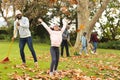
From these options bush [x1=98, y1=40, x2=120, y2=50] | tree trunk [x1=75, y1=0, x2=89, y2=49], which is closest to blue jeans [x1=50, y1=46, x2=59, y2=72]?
tree trunk [x1=75, y1=0, x2=89, y2=49]

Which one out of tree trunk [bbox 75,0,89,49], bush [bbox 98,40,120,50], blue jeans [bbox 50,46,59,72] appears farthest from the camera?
bush [bbox 98,40,120,50]

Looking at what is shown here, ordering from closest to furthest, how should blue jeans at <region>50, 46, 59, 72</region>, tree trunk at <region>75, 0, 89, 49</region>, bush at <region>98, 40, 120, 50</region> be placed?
blue jeans at <region>50, 46, 59, 72</region>, tree trunk at <region>75, 0, 89, 49</region>, bush at <region>98, 40, 120, 50</region>

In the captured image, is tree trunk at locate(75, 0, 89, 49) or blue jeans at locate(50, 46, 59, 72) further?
tree trunk at locate(75, 0, 89, 49)

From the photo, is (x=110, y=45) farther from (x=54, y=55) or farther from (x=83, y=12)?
(x=54, y=55)

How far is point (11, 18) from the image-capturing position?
172ft

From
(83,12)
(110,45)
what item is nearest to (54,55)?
(83,12)

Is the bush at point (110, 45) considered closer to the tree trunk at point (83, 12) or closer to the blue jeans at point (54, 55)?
the tree trunk at point (83, 12)

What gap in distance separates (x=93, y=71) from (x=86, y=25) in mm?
15539

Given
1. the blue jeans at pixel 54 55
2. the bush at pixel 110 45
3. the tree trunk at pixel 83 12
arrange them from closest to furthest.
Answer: the blue jeans at pixel 54 55, the tree trunk at pixel 83 12, the bush at pixel 110 45

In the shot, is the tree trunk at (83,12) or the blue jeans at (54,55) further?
the tree trunk at (83,12)

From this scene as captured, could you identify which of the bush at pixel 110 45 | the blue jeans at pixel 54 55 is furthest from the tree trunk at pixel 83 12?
the blue jeans at pixel 54 55

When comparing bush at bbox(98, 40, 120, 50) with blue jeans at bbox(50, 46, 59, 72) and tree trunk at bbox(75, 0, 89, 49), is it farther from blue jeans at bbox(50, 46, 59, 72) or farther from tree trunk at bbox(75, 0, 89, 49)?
blue jeans at bbox(50, 46, 59, 72)

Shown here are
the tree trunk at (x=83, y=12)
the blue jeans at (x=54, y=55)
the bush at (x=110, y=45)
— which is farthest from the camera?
the bush at (x=110, y=45)

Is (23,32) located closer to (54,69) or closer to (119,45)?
(54,69)
